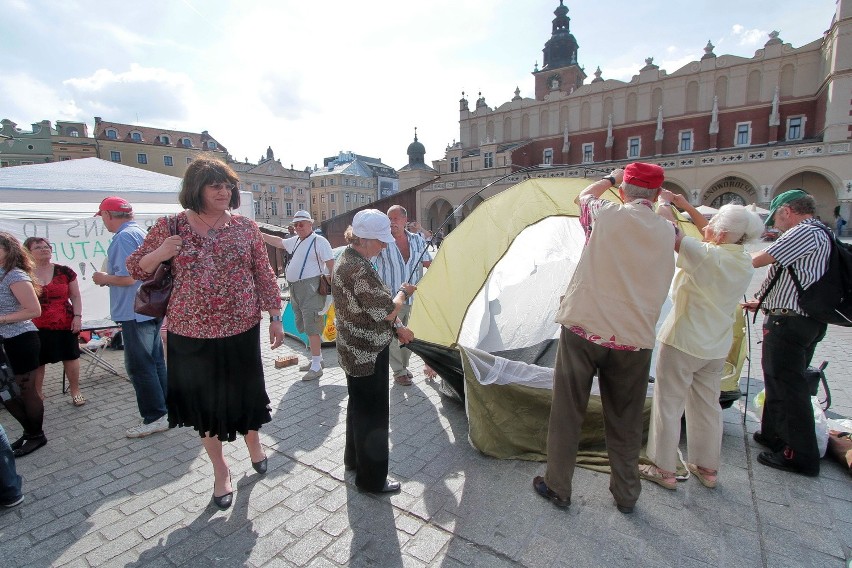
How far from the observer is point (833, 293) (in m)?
2.70

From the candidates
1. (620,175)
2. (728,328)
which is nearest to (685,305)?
(728,328)

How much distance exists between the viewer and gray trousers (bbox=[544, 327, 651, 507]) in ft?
7.76

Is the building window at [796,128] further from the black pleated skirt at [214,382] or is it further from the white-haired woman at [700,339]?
the black pleated skirt at [214,382]

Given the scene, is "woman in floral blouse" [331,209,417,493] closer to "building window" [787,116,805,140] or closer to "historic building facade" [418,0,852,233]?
"historic building facade" [418,0,852,233]

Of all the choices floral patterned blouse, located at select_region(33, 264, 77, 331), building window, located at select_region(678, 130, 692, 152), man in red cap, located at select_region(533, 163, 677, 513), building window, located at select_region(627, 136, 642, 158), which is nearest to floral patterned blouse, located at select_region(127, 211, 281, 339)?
man in red cap, located at select_region(533, 163, 677, 513)

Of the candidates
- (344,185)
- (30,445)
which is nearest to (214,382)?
(30,445)

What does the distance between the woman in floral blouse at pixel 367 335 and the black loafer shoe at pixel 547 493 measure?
36.3 inches

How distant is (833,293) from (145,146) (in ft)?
184

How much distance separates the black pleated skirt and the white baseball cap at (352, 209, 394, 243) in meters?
0.93

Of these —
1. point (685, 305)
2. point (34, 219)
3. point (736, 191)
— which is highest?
point (736, 191)

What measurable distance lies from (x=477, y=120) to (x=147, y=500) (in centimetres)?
4379

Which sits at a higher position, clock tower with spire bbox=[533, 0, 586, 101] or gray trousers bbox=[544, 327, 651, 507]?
clock tower with spire bbox=[533, 0, 586, 101]

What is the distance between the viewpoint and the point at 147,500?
2.68 metres

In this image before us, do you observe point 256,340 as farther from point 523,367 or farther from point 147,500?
point 523,367
